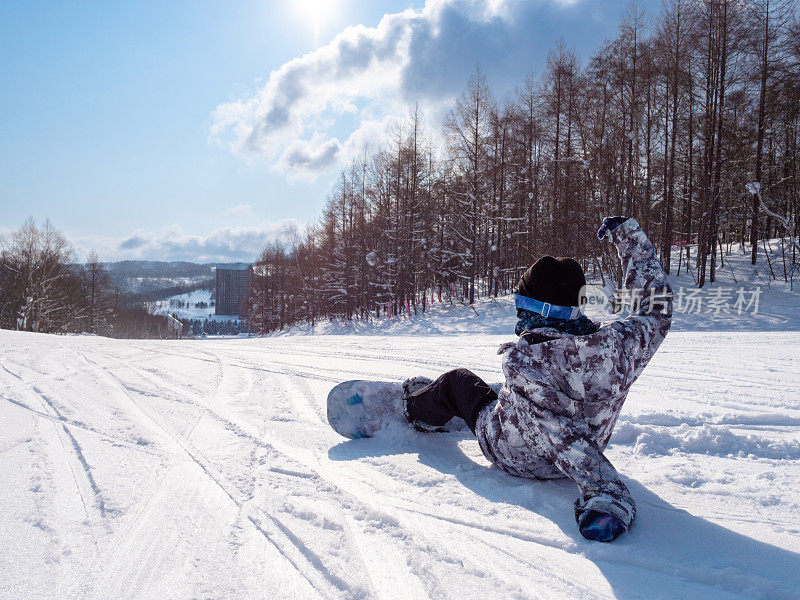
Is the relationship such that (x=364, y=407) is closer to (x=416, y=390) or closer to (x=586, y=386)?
(x=416, y=390)

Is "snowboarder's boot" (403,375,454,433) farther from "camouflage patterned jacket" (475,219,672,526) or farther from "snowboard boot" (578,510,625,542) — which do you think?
"snowboard boot" (578,510,625,542)

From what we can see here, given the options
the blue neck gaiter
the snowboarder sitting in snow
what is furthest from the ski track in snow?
the blue neck gaiter

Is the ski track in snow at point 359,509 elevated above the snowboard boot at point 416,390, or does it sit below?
below

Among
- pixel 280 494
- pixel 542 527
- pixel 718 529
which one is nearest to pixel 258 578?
pixel 280 494

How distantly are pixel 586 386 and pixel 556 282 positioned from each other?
44cm

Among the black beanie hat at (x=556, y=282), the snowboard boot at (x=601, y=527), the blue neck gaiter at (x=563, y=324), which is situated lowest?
the snowboard boot at (x=601, y=527)

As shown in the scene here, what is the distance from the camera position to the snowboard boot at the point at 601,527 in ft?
4.95

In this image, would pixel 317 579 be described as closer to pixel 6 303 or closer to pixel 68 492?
pixel 68 492

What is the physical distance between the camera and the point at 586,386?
66.8 inches

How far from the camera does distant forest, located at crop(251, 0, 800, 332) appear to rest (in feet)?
44.6

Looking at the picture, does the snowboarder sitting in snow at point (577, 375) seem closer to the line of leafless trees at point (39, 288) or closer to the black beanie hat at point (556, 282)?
the black beanie hat at point (556, 282)

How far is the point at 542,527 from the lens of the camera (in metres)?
1.65

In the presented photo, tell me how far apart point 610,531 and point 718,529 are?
1.66 feet

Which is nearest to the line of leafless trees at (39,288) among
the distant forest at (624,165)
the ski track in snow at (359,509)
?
the distant forest at (624,165)
